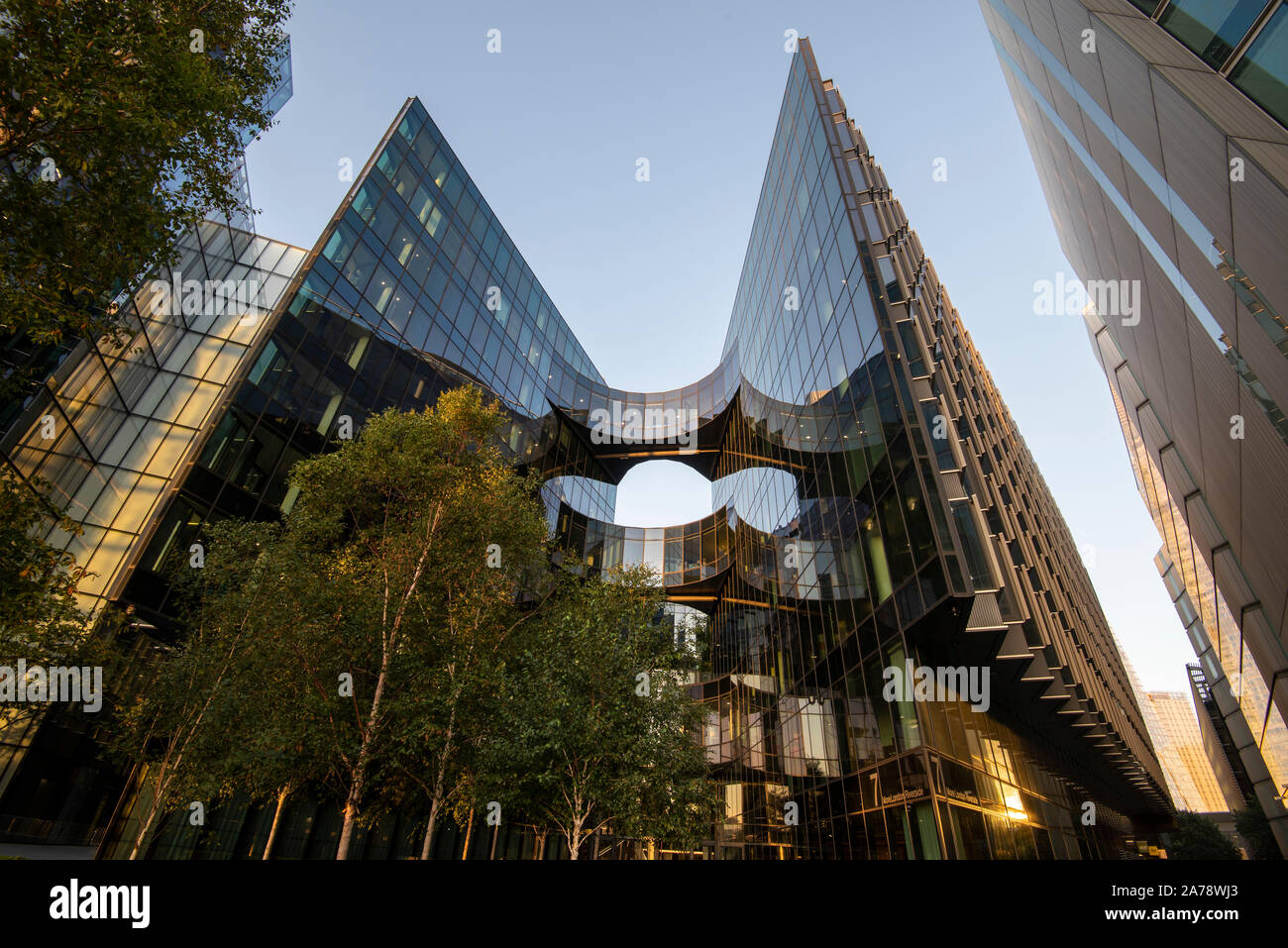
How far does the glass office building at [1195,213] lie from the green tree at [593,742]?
568 inches

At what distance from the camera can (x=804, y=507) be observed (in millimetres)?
22625

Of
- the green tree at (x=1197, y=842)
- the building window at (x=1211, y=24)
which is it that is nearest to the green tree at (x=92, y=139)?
the building window at (x=1211, y=24)

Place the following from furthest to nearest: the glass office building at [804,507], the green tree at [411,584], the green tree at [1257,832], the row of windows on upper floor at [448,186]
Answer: the green tree at [1257,832]
the row of windows on upper floor at [448,186]
the glass office building at [804,507]
the green tree at [411,584]

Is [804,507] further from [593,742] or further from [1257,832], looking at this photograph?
[1257,832]

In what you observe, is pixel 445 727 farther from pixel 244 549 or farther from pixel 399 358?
pixel 399 358

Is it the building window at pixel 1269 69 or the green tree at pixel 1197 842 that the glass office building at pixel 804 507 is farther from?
the green tree at pixel 1197 842

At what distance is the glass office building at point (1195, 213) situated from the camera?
7.57m

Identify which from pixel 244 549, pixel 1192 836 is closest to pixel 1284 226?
pixel 244 549

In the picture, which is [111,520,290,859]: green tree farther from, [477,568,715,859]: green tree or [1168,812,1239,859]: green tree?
[1168,812,1239,859]: green tree

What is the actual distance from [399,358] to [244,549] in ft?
41.8

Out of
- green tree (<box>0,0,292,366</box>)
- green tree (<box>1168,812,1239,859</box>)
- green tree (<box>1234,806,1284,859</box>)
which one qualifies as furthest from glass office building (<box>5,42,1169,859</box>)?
green tree (<box>1168,812,1239,859</box>)

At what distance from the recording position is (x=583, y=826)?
14906mm

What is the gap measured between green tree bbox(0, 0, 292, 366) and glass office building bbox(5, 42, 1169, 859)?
13.5 m

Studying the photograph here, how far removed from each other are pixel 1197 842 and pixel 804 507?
65.7 meters
